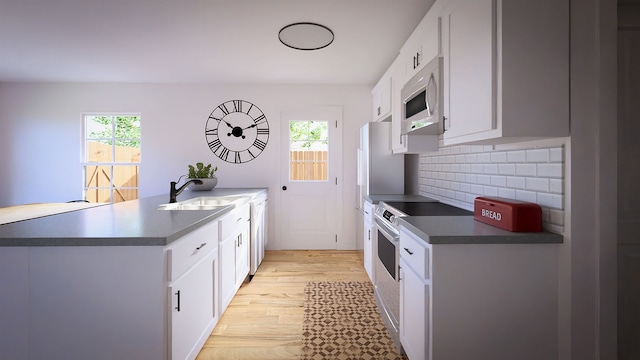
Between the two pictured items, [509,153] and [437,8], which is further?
[437,8]

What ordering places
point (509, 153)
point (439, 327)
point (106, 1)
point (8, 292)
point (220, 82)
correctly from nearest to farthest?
1. point (8, 292)
2. point (439, 327)
3. point (509, 153)
4. point (106, 1)
5. point (220, 82)

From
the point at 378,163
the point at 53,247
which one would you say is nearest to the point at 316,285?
the point at 378,163

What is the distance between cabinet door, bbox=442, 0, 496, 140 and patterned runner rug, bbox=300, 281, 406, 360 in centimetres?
144

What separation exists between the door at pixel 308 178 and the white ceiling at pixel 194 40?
1.96 feet

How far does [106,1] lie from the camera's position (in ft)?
7.18

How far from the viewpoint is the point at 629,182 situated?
138 cm

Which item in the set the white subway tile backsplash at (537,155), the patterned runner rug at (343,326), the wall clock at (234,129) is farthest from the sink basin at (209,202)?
the white subway tile backsplash at (537,155)

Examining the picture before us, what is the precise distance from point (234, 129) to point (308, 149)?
107cm

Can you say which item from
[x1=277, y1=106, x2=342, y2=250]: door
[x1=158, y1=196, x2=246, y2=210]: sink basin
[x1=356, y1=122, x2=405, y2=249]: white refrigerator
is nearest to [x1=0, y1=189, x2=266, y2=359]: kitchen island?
[x1=158, y1=196, x2=246, y2=210]: sink basin

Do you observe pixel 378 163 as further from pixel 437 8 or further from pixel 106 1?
pixel 106 1

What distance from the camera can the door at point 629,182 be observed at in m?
1.36

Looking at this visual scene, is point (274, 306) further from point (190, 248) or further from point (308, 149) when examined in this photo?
point (308, 149)

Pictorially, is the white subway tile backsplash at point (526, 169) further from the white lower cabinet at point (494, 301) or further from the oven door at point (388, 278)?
the oven door at point (388, 278)

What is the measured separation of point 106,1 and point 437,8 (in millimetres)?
2306
